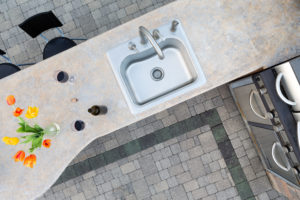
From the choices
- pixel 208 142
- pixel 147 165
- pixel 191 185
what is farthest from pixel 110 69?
pixel 191 185

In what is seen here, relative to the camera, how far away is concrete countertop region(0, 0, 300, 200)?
2.13 metres

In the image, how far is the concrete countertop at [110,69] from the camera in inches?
84.0

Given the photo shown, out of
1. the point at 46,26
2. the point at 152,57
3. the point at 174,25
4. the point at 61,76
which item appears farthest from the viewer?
the point at 46,26

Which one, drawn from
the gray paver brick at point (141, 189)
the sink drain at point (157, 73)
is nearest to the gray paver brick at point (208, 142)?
the gray paver brick at point (141, 189)

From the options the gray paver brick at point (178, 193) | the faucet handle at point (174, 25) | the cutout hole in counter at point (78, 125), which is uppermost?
the faucet handle at point (174, 25)

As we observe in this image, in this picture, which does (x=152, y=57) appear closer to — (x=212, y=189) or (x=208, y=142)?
(x=208, y=142)

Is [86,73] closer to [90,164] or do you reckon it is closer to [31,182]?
[31,182]

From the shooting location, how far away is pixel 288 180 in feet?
8.51

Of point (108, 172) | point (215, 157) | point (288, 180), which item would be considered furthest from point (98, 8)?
point (288, 180)

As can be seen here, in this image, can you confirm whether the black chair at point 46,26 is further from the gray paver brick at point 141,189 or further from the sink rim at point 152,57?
the gray paver brick at point 141,189

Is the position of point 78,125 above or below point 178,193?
above

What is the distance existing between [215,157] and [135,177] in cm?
115

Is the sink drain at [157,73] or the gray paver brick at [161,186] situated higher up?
the sink drain at [157,73]

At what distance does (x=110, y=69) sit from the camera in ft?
7.25
